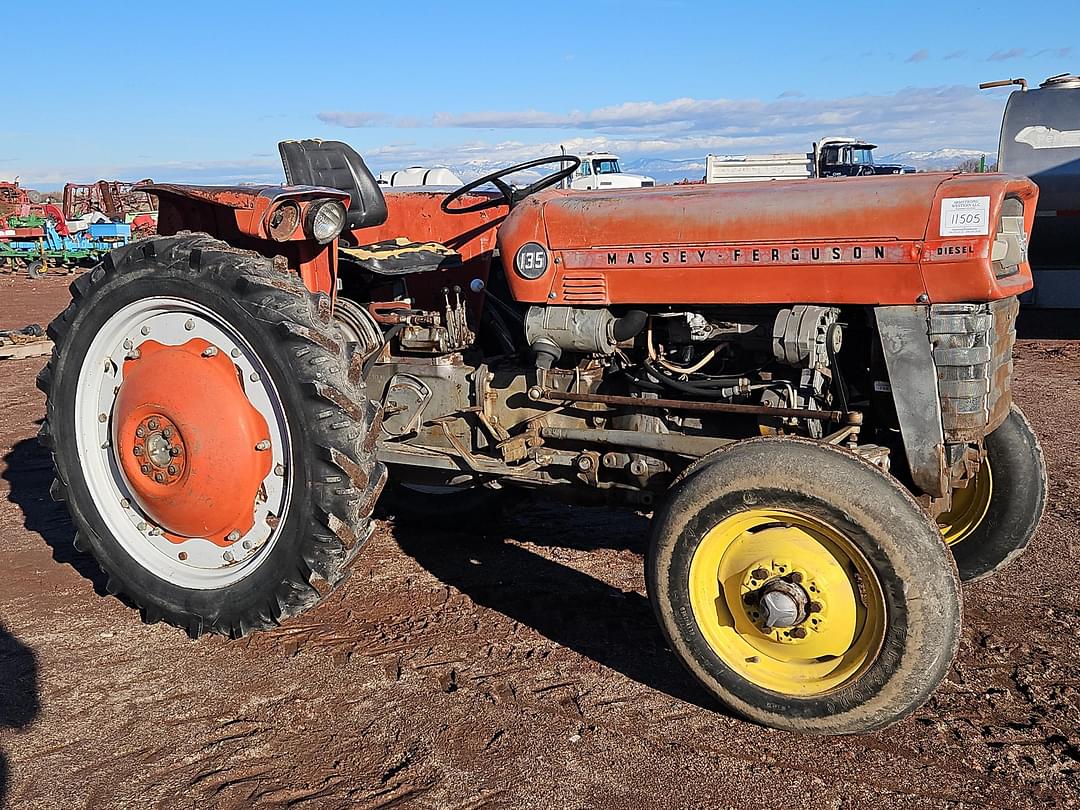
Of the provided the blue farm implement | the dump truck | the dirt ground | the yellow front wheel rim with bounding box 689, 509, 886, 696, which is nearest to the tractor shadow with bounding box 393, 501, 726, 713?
the dirt ground

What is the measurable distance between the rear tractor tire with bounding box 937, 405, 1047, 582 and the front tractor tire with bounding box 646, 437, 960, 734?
127 centimetres

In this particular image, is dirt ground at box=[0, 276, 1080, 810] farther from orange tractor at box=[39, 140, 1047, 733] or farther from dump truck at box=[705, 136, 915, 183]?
dump truck at box=[705, 136, 915, 183]

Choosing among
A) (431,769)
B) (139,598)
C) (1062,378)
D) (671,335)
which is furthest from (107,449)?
(1062,378)

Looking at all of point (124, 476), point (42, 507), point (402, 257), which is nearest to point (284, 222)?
point (402, 257)

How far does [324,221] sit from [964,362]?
2337 mm

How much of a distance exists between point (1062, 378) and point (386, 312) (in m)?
6.96

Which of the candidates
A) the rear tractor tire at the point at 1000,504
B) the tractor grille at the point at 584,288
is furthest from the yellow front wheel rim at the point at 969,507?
the tractor grille at the point at 584,288

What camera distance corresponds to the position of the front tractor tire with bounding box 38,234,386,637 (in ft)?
11.0

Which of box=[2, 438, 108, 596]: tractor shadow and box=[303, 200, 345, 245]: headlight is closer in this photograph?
box=[303, 200, 345, 245]: headlight

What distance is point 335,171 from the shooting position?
14.6ft

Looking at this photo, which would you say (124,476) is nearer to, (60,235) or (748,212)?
(748,212)

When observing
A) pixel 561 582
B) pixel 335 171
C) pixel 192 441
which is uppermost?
pixel 335 171

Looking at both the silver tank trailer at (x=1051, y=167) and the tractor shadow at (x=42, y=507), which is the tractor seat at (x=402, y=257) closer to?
the tractor shadow at (x=42, y=507)

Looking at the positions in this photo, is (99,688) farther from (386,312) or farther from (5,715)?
(386,312)
